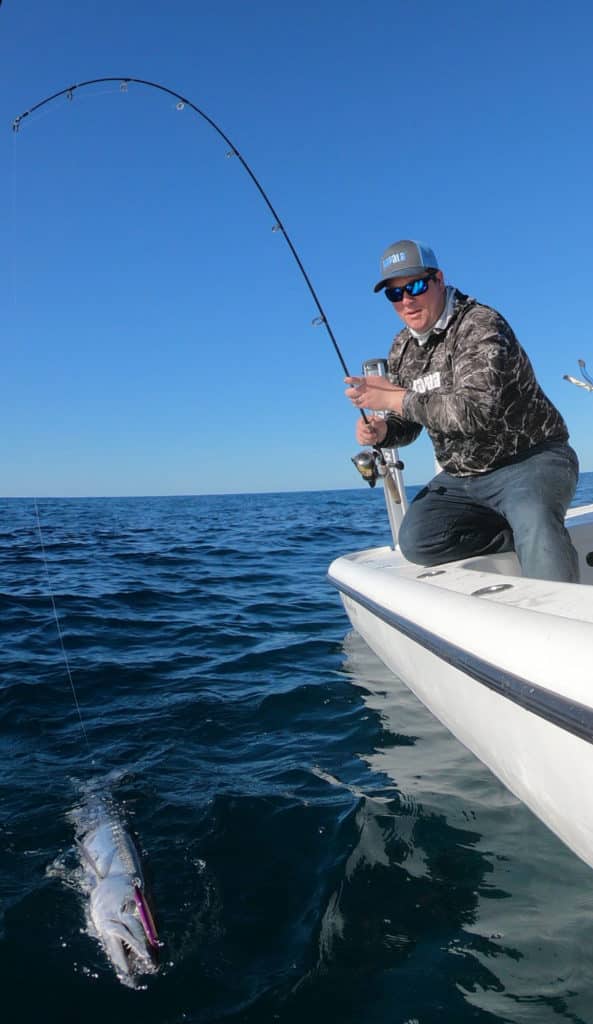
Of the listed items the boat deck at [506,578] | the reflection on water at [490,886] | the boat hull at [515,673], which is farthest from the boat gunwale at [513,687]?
the reflection on water at [490,886]

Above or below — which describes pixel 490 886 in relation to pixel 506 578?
below

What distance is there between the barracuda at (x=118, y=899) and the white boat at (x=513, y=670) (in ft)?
3.99

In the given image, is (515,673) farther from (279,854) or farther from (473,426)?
(473,426)

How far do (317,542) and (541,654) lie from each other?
11958 millimetres

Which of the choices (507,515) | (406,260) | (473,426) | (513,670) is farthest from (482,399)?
(513,670)

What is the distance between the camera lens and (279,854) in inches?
95.3

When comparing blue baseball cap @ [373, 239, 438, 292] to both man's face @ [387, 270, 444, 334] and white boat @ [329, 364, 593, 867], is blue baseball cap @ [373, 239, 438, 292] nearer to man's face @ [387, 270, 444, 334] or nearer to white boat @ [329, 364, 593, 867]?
man's face @ [387, 270, 444, 334]

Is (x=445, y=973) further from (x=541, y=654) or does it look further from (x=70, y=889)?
(x=70, y=889)

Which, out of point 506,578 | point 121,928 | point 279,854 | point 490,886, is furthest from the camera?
point 506,578

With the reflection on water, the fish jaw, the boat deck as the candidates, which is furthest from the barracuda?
the boat deck

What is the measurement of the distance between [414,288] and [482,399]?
2.38 ft

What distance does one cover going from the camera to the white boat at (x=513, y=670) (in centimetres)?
167

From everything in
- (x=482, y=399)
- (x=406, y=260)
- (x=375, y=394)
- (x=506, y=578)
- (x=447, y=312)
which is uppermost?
(x=406, y=260)

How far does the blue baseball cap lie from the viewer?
10.8 ft
